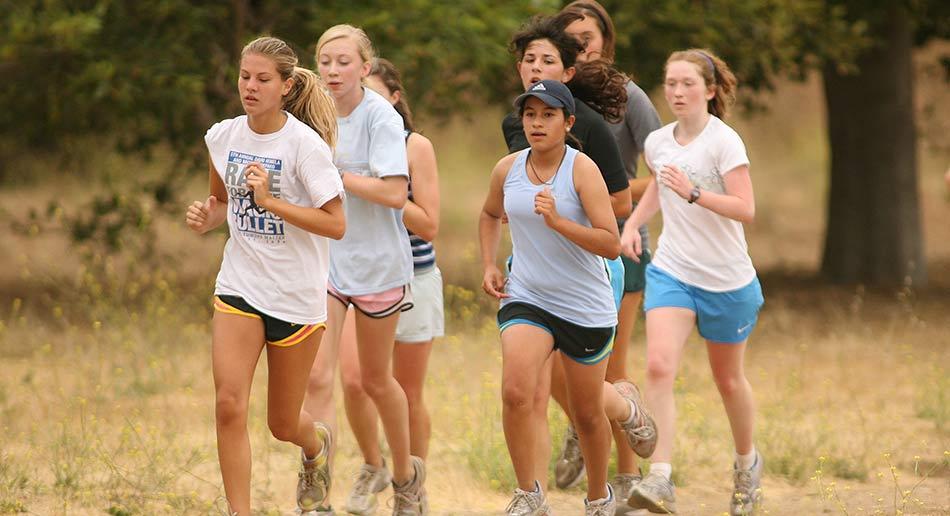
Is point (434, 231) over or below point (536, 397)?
over

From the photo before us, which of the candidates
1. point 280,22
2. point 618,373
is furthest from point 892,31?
point 618,373

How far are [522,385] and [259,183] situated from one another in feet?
4.14

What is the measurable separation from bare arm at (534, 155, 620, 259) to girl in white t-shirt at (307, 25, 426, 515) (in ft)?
2.33

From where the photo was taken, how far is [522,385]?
5.17 metres

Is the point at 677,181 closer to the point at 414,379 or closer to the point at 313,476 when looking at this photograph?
the point at 414,379

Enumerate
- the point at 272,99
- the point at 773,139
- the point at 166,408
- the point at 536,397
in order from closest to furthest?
the point at 272,99 → the point at 536,397 → the point at 166,408 → the point at 773,139

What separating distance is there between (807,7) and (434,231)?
304 inches

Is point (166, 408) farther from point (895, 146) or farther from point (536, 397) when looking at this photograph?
point (895, 146)

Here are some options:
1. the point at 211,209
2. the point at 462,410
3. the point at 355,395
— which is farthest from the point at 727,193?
the point at 462,410

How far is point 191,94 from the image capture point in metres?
10.8

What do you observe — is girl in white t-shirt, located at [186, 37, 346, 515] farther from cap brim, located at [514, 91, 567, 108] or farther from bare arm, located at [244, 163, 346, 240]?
cap brim, located at [514, 91, 567, 108]

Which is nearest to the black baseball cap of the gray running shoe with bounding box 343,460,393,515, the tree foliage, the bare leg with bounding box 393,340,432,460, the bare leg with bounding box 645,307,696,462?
the bare leg with bounding box 645,307,696,462

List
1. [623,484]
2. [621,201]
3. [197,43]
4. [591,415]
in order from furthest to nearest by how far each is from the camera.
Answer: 1. [197,43]
2. [623,484]
3. [621,201]
4. [591,415]

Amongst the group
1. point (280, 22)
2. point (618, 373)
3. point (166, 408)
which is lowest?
point (166, 408)
